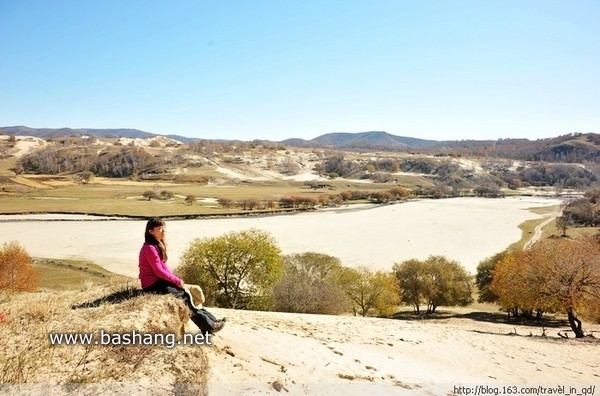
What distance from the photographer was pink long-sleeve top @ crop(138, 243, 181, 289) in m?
10.9

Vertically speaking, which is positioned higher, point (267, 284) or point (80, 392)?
point (80, 392)

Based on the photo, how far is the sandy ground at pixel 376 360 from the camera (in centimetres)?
1069

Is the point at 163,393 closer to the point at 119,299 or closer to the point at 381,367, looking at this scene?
the point at 119,299

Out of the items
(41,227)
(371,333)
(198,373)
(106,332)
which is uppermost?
(106,332)

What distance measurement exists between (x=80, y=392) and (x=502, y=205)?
575 ft

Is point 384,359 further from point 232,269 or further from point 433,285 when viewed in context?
point 433,285

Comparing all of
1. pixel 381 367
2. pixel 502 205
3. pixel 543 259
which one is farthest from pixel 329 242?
pixel 502 205

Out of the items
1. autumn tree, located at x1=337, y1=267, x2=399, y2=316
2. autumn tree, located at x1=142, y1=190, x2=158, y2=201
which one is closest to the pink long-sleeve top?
autumn tree, located at x1=337, y1=267, x2=399, y2=316

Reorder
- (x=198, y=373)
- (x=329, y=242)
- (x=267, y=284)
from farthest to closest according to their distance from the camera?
(x=329, y=242)
(x=267, y=284)
(x=198, y=373)

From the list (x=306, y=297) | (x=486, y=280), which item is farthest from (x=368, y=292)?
(x=486, y=280)

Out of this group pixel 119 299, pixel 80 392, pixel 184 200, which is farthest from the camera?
pixel 184 200

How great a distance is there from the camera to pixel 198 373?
29.4ft

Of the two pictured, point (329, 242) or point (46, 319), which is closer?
point (46, 319)

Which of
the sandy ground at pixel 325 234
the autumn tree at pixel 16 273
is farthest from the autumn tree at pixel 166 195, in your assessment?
the autumn tree at pixel 16 273
